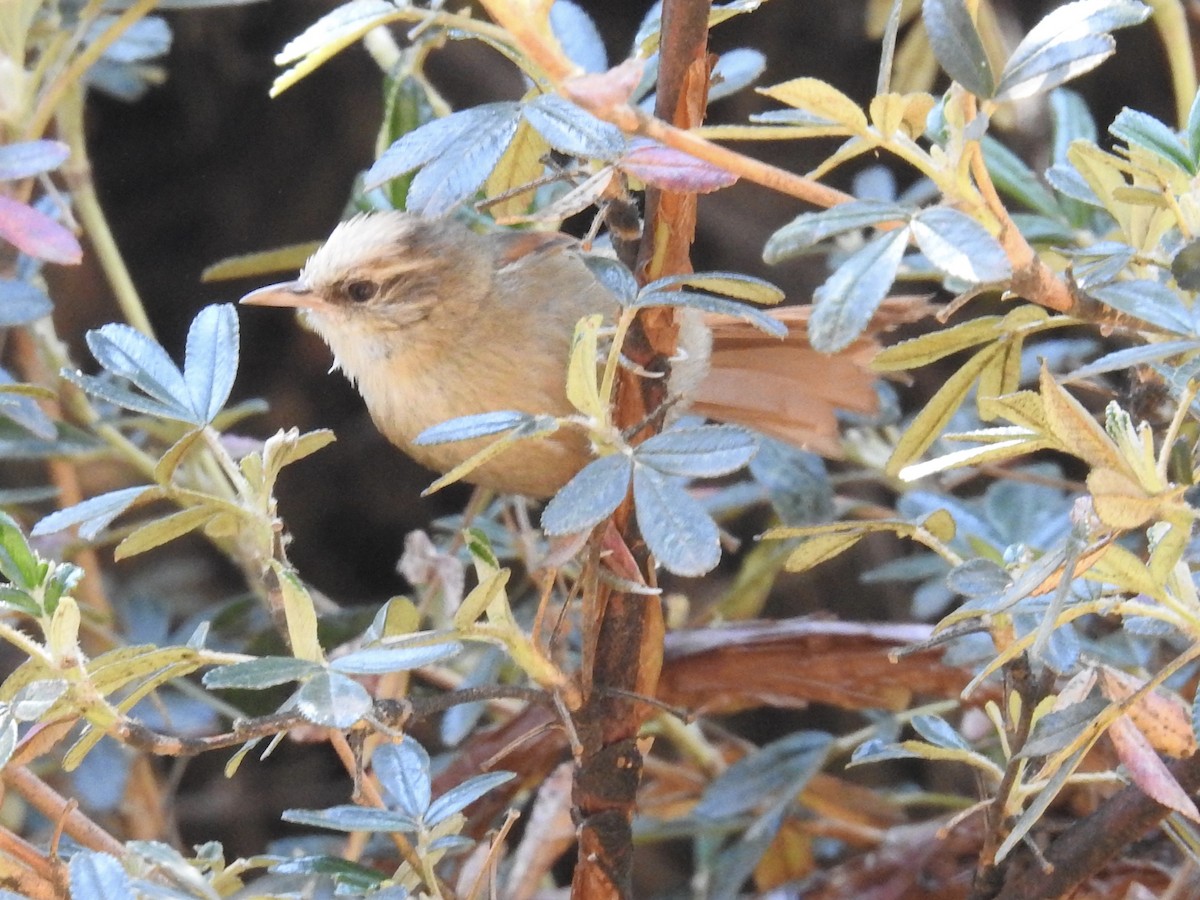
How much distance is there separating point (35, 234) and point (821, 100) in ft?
2.13

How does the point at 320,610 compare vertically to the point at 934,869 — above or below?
above

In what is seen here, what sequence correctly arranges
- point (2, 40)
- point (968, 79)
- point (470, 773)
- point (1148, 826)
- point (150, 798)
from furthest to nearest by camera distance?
point (150, 798), point (470, 773), point (2, 40), point (1148, 826), point (968, 79)

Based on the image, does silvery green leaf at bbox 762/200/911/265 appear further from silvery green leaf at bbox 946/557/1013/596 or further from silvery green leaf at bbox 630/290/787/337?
silvery green leaf at bbox 946/557/1013/596

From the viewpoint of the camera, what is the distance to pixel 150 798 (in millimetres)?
1822

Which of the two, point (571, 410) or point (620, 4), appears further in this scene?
point (620, 4)

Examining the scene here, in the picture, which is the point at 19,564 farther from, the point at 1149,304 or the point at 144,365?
the point at 1149,304

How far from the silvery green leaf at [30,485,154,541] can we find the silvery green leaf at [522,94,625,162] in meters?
0.38

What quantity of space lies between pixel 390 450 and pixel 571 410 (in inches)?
57.7

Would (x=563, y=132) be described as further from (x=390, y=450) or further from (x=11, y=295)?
(x=390, y=450)

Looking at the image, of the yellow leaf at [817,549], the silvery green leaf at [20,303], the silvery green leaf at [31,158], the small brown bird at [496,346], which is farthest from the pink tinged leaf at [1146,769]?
the silvery green leaf at [20,303]

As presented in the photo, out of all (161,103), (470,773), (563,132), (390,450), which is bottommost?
(390,450)

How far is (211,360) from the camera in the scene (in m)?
1.07

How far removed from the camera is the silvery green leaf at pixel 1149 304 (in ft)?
2.96

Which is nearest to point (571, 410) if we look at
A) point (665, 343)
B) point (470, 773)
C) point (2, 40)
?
point (470, 773)
